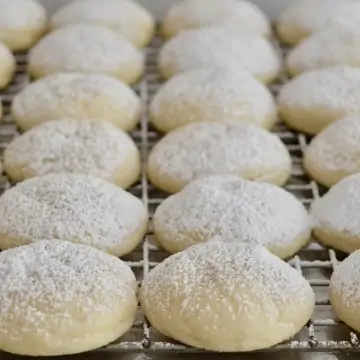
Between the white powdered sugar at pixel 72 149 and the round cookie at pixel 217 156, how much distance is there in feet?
0.26

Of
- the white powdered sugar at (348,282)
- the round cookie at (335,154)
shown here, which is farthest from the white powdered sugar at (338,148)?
the white powdered sugar at (348,282)

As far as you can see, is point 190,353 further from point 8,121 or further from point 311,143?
point 8,121

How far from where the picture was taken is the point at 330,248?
1.47 m

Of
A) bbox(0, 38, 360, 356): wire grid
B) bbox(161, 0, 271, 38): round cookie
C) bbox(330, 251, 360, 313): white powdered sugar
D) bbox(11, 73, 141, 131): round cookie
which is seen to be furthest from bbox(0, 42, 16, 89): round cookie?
bbox(330, 251, 360, 313): white powdered sugar

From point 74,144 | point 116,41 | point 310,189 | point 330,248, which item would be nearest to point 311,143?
point 310,189

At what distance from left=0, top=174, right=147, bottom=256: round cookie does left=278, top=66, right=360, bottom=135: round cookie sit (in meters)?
0.48

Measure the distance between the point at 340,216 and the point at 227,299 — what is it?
347 millimetres

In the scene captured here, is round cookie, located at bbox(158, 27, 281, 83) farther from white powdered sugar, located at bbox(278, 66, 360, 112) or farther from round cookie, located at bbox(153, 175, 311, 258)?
round cookie, located at bbox(153, 175, 311, 258)

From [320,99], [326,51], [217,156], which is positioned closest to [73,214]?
[217,156]

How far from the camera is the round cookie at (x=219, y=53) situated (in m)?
2.00

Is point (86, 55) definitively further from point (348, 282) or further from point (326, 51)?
point (348, 282)

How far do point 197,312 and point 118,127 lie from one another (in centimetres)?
68

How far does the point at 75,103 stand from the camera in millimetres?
1795

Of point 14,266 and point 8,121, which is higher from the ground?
point 14,266
